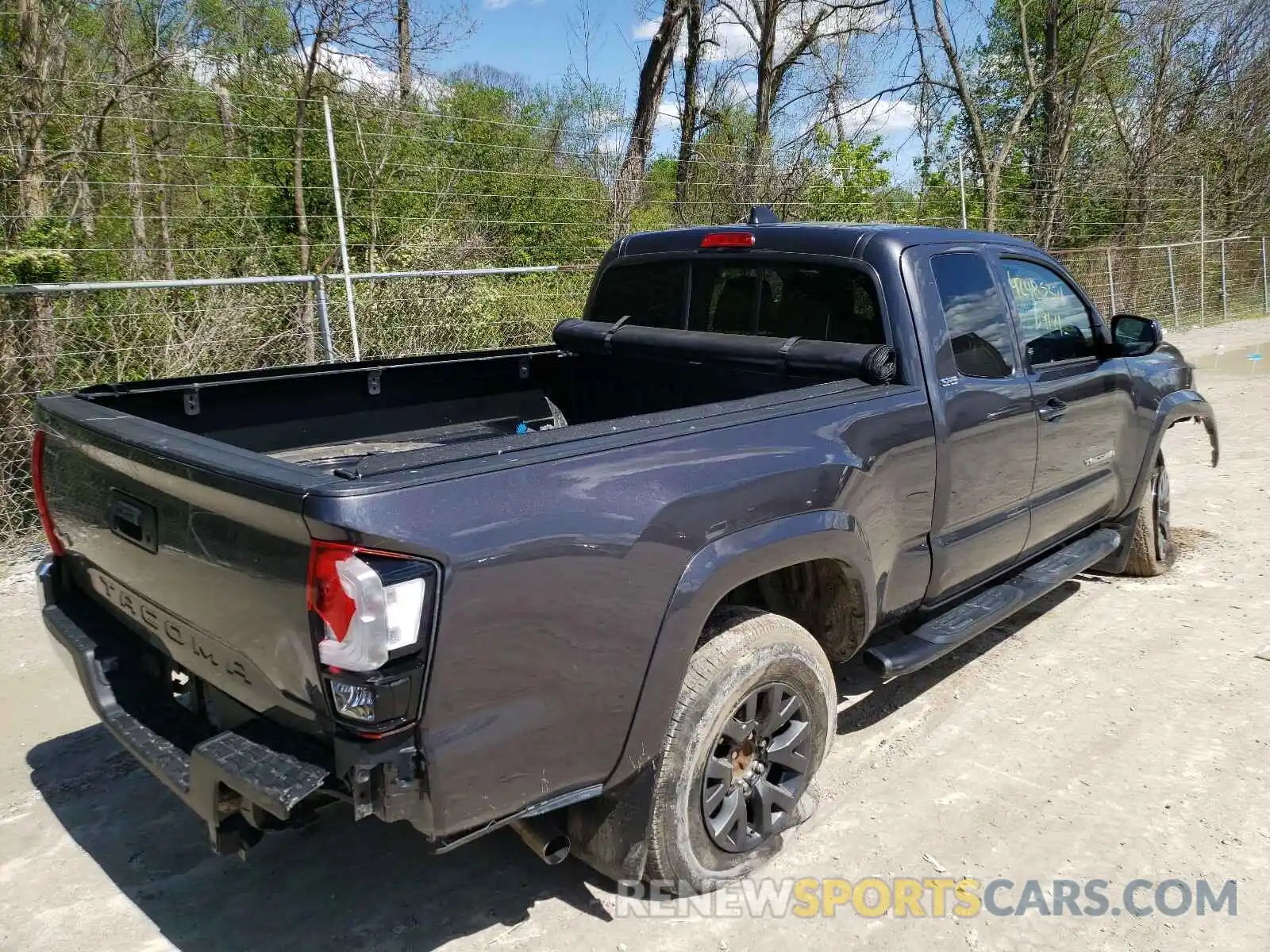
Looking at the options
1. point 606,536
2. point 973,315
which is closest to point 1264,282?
point 973,315

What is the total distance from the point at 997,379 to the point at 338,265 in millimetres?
7439

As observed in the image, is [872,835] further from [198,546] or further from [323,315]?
[323,315]

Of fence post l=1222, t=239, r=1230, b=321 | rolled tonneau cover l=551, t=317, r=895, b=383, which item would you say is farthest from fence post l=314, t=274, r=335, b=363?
fence post l=1222, t=239, r=1230, b=321

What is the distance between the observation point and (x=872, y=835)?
3.15 metres

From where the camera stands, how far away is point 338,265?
376 inches

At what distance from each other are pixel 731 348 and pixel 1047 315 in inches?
64.1

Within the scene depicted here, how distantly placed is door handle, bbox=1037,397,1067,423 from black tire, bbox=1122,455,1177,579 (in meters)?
1.35

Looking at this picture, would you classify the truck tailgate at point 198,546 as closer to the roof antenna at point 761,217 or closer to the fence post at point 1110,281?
the roof antenna at point 761,217

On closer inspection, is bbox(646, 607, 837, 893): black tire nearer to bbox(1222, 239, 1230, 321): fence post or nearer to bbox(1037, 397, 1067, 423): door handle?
bbox(1037, 397, 1067, 423): door handle

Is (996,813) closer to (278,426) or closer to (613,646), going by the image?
(613,646)

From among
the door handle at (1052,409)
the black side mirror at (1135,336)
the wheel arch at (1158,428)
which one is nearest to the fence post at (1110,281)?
the wheel arch at (1158,428)

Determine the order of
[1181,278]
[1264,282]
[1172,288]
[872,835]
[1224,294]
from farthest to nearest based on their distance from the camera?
[1264,282] < [1224,294] < [1181,278] < [1172,288] < [872,835]

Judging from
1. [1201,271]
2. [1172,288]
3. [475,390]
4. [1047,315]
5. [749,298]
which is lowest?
[475,390]

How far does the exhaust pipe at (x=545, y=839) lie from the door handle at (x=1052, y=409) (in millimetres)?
2701
